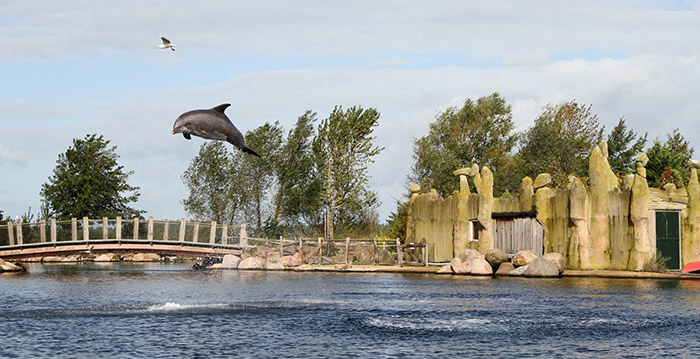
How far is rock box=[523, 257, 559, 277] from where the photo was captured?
3812 centimetres

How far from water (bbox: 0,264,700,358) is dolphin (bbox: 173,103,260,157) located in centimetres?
441

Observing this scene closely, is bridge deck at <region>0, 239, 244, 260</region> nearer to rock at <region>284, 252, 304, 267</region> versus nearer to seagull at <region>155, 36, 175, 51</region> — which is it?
rock at <region>284, 252, 304, 267</region>

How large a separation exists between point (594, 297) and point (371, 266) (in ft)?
60.2

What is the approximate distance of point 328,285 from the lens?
1433 inches

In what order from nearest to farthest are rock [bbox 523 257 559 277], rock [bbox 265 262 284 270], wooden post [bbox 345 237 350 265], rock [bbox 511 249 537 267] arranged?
rock [bbox 523 257 559 277]
rock [bbox 511 249 537 267]
wooden post [bbox 345 237 350 265]
rock [bbox 265 262 284 270]

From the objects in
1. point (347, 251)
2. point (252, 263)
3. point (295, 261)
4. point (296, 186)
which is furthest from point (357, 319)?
point (296, 186)

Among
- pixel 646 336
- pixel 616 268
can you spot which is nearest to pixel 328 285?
pixel 616 268

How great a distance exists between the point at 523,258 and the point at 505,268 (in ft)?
3.52

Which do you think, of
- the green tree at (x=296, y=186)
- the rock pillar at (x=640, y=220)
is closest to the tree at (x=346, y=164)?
the green tree at (x=296, y=186)

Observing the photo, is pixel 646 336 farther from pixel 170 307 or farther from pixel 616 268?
pixel 616 268

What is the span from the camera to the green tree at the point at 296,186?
69.8m

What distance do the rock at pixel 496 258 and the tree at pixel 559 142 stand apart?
23.3 meters

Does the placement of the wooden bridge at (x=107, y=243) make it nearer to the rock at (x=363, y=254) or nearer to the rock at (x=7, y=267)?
the rock at (x=7, y=267)

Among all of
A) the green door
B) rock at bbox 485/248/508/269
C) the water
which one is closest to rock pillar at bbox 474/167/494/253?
rock at bbox 485/248/508/269
